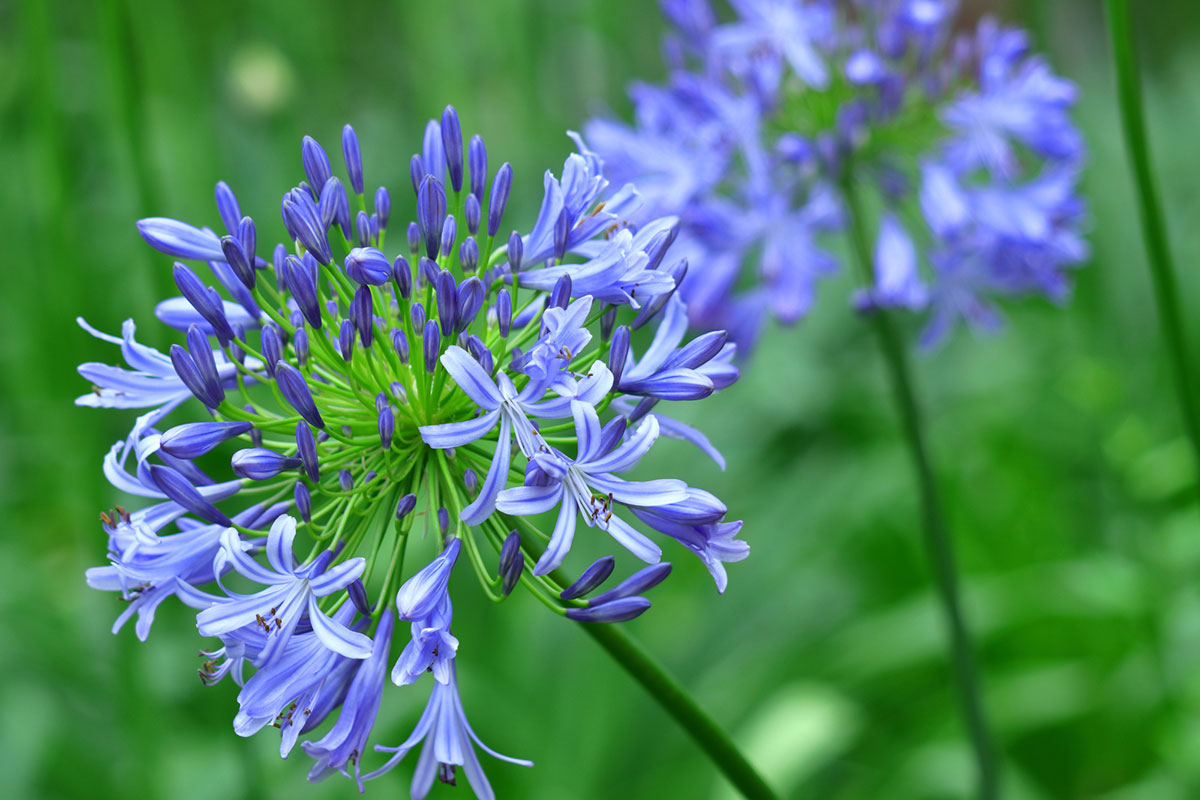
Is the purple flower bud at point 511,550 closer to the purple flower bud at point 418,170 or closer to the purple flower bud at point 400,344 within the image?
the purple flower bud at point 400,344

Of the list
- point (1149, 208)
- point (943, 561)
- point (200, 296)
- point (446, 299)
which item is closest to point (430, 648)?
point (446, 299)

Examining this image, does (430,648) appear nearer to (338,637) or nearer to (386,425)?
(338,637)

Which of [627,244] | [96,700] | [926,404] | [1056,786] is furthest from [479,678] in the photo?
[926,404]

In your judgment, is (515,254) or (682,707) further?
(515,254)

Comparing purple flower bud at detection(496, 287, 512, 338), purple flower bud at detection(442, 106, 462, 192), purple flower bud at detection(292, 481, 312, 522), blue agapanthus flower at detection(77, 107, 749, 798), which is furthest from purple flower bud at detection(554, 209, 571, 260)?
purple flower bud at detection(292, 481, 312, 522)

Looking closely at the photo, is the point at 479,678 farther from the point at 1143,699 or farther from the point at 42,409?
the point at 42,409
